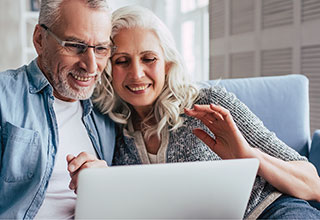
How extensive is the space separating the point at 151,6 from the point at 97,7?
4299 mm

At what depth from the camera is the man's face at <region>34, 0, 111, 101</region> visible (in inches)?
56.1

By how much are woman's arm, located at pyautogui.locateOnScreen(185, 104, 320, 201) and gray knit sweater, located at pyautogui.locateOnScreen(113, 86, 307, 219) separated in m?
0.06

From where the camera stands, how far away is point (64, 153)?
151 centimetres

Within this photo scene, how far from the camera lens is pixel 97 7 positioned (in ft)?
4.76

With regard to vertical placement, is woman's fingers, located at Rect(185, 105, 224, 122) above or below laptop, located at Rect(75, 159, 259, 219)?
above

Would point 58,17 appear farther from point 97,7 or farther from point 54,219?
point 54,219

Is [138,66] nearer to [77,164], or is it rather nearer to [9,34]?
[77,164]

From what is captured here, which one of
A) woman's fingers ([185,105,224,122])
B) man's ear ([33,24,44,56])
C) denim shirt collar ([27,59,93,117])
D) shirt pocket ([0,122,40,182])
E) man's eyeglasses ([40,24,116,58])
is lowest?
shirt pocket ([0,122,40,182])

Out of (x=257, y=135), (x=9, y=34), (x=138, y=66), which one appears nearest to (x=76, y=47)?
(x=138, y=66)

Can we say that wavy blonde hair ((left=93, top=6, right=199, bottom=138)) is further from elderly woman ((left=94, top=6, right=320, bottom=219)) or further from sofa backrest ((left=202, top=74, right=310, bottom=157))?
sofa backrest ((left=202, top=74, right=310, bottom=157))

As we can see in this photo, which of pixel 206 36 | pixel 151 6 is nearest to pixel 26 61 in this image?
pixel 151 6

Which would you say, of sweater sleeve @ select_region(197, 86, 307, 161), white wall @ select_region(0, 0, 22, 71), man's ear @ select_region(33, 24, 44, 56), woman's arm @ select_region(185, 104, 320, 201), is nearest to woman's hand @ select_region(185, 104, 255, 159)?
woman's arm @ select_region(185, 104, 320, 201)

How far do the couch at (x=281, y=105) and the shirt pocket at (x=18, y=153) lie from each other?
0.91 m

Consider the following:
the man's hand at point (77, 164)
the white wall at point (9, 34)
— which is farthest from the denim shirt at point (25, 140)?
the white wall at point (9, 34)
